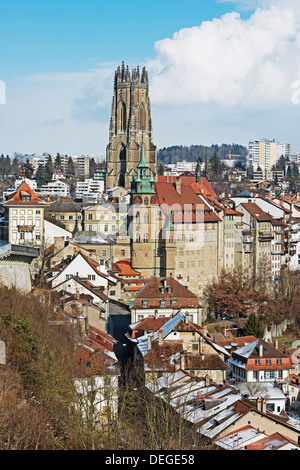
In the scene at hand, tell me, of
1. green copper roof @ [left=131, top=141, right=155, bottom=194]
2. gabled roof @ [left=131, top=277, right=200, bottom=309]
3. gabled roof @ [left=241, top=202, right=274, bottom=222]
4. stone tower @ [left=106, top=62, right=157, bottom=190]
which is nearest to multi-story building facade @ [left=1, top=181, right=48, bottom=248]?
green copper roof @ [left=131, top=141, right=155, bottom=194]

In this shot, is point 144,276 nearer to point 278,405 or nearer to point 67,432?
point 278,405

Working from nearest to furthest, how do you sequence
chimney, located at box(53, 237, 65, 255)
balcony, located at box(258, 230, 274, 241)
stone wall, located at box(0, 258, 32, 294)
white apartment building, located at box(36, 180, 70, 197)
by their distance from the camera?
stone wall, located at box(0, 258, 32, 294) < chimney, located at box(53, 237, 65, 255) < balcony, located at box(258, 230, 274, 241) < white apartment building, located at box(36, 180, 70, 197)

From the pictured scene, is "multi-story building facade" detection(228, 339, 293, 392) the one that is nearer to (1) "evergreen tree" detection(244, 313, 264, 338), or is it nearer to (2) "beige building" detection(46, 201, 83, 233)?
(1) "evergreen tree" detection(244, 313, 264, 338)

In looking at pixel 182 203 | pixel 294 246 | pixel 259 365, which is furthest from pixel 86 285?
pixel 294 246

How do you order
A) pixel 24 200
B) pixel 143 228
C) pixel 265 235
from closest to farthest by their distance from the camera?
1. pixel 24 200
2. pixel 143 228
3. pixel 265 235

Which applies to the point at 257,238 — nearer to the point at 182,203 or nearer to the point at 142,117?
the point at 182,203

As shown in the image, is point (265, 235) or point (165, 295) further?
point (265, 235)

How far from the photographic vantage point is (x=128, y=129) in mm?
101688

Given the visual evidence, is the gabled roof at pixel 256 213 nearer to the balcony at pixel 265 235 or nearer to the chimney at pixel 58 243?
the balcony at pixel 265 235

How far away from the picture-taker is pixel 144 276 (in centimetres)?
7294

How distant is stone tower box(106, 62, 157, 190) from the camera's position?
101m
